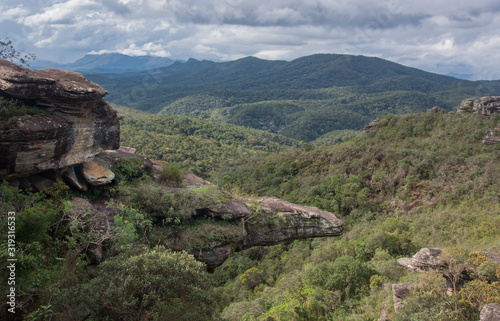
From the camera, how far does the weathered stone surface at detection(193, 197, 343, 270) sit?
1197cm

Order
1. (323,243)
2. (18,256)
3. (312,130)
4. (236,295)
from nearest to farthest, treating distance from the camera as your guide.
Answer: (18,256) < (236,295) < (323,243) < (312,130)

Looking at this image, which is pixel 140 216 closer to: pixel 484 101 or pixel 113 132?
pixel 113 132

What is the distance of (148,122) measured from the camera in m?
95.8

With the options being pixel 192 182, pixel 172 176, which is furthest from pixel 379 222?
pixel 172 176

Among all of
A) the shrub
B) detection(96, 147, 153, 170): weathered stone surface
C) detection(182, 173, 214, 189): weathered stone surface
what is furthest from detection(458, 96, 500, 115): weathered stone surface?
detection(96, 147, 153, 170): weathered stone surface

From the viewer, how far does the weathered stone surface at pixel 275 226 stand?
1197cm

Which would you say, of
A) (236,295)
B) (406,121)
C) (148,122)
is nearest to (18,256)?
(236,295)

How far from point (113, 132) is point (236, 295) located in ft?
72.5

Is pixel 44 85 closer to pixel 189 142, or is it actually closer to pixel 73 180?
pixel 73 180

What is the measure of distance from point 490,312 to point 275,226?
7715 mm

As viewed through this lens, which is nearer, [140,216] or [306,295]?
[140,216]

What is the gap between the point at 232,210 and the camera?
12.4 m

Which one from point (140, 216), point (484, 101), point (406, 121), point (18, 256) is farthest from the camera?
point (406, 121)

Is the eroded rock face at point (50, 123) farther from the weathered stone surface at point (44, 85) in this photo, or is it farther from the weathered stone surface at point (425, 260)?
the weathered stone surface at point (425, 260)
